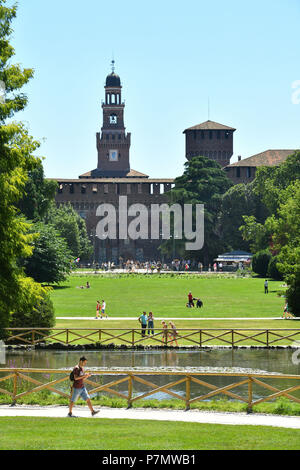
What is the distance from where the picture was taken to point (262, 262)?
67000 mm

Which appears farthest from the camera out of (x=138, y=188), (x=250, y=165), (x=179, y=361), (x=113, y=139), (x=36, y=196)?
(x=113, y=139)

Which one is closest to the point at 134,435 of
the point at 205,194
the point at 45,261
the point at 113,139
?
the point at 45,261

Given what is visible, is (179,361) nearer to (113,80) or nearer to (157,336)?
(157,336)

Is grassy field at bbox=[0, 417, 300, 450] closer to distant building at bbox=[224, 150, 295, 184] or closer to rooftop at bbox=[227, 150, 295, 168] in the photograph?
distant building at bbox=[224, 150, 295, 184]

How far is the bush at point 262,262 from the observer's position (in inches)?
2628

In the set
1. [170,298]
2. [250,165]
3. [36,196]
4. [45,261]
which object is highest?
[250,165]

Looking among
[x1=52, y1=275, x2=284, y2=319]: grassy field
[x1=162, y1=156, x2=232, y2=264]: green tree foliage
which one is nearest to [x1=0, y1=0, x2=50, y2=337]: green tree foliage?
[x1=52, y1=275, x2=284, y2=319]: grassy field

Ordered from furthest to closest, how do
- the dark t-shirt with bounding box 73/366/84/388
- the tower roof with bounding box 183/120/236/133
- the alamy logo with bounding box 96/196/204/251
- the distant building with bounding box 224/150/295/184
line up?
the tower roof with bounding box 183/120/236/133 < the alamy logo with bounding box 96/196/204/251 < the distant building with bounding box 224/150/295/184 < the dark t-shirt with bounding box 73/366/84/388

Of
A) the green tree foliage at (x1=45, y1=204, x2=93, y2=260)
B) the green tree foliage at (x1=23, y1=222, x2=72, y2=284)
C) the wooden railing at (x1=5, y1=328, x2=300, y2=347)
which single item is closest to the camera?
the wooden railing at (x1=5, y1=328, x2=300, y2=347)

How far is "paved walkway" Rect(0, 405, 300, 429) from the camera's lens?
48.2ft

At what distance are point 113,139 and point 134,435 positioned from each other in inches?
5047

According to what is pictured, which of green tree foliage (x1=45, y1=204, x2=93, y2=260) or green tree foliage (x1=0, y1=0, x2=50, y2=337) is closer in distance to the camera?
green tree foliage (x1=0, y1=0, x2=50, y2=337)

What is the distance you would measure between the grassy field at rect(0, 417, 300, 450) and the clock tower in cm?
12171

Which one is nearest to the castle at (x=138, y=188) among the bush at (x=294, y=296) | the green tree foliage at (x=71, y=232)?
the green tree foliage at (x=71, y=232)
